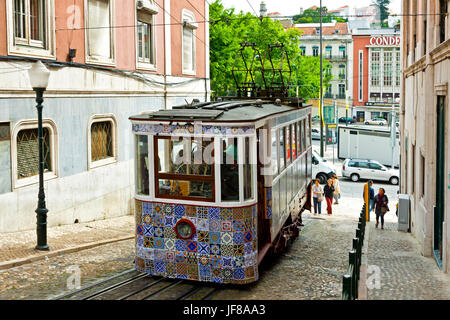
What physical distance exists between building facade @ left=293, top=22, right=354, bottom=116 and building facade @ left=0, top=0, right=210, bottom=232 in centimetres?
5405

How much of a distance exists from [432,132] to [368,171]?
1955 cm

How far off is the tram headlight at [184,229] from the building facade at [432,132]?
5.09m

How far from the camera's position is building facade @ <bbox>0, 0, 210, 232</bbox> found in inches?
495

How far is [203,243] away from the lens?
876 centimetres

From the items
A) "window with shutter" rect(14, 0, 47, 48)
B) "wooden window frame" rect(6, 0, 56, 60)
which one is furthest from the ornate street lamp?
"window with shutter" rect(14, 0, 47, 48)

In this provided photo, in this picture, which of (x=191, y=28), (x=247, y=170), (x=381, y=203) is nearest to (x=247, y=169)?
(x=247, y=170)

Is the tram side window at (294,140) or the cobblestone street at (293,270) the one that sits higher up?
the tram side window at (294,140)

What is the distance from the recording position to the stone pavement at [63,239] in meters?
10.6

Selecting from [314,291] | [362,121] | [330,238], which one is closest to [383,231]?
[330,238]

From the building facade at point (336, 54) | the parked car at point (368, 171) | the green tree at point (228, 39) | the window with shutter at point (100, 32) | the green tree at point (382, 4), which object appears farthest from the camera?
the green tree at point (382, 4)

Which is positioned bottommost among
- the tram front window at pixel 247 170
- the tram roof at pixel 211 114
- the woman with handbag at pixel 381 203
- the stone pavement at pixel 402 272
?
the stone pavement at pixel 402 272

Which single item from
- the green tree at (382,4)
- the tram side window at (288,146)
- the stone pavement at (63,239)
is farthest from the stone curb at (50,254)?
the green tree at (382,4)

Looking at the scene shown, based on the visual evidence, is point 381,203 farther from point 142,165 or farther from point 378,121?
point 378,121

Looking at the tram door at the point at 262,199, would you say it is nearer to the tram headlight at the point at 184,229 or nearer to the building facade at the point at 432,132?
the tram headlight at the point at 184,229
